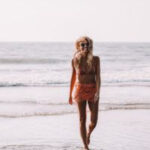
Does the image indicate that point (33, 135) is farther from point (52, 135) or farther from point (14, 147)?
point (14, 147)

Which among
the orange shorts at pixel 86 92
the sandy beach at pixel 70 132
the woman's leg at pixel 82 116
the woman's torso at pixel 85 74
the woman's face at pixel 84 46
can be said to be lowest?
the sandy beach at pixel 70 132

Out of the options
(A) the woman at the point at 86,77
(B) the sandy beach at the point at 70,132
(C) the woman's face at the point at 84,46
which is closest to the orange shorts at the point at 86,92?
(A) the woman at the point at 86,77

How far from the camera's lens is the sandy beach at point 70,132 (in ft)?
22.1

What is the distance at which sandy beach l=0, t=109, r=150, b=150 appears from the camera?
6742 millimetres

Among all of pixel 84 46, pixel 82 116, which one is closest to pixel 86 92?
pixel 82 116

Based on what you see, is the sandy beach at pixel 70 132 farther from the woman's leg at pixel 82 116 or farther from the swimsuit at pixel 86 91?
the swimsuit at pixel 86 91

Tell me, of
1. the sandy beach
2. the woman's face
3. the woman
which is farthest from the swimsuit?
the sandy beach

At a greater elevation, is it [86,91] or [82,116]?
[86,91]

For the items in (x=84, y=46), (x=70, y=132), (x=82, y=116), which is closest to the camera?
(x=84, y=46)

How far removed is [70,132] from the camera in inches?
311

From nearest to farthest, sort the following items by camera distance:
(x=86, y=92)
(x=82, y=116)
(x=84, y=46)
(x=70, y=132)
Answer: (x=84, y=46) → (x=86, y=92) → (x=82, y=116) → (x=70, y=132)

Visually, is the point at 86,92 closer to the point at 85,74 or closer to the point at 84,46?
the point at 85,74

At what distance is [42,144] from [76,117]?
3.04 meters

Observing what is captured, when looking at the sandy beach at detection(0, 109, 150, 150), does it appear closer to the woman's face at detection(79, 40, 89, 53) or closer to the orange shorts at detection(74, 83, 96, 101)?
the orange shorts at detection(74, 83, 96, 101)
